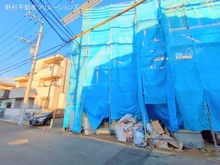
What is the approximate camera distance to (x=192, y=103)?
4.55 m

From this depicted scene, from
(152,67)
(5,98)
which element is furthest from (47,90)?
(152,67)

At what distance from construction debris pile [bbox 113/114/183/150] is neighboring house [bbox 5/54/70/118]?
35.8 ft

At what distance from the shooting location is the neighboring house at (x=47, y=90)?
48.3ft

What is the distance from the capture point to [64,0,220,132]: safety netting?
463 cm

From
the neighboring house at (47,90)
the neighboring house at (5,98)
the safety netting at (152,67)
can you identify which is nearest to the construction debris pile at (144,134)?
the safety netting at (152,67)

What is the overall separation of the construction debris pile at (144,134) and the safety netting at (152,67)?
0.37 metres

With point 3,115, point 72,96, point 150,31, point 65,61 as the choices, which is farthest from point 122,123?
point 3,115

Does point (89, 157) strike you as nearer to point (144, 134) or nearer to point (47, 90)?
point (144, 134)

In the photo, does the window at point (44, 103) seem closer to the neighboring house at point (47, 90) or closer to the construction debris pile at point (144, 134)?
the neighboring house at point (47, 90)

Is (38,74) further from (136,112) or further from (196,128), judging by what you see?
(196,128)

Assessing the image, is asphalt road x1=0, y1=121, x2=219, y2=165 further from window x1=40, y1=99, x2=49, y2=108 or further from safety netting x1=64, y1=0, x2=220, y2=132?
window x1=40, y1=99, x2=49, y2=108

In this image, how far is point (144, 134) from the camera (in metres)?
5.27

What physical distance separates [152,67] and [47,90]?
43.6ft

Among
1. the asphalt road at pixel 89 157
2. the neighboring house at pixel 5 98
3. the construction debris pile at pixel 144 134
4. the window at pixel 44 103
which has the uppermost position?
the neighboring house at pixel 5 98
